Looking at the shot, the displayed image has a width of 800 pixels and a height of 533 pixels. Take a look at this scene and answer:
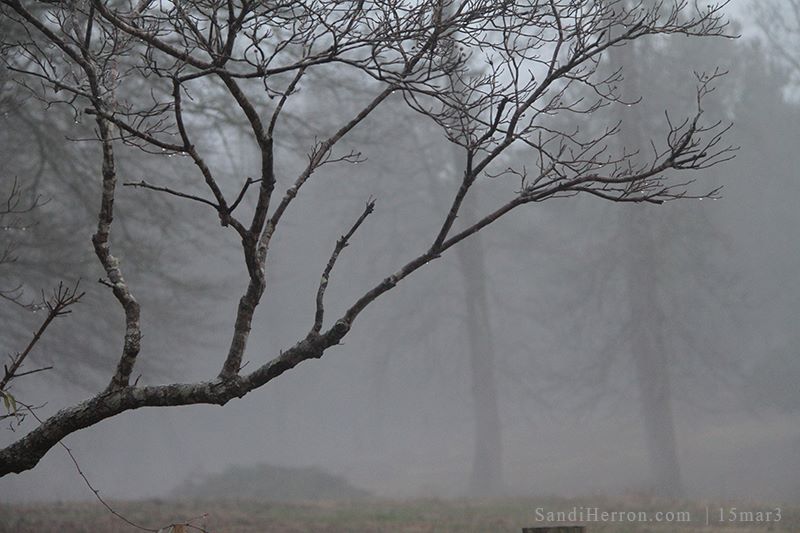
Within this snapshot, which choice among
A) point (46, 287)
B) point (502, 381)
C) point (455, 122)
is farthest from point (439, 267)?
point (455, 122)

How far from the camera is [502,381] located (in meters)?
36.0

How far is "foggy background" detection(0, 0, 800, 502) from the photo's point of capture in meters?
15.4

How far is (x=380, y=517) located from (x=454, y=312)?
70.9 feet

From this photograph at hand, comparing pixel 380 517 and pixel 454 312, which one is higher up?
pixel 454 312

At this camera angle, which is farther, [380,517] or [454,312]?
[454,312]

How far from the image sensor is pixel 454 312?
34.1 meters

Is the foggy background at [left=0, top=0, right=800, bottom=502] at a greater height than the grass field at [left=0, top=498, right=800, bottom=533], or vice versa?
the foggy background at [left=0, top=0, right=800, bottom=502]

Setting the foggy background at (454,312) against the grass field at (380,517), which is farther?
the foggy background at (454,312)

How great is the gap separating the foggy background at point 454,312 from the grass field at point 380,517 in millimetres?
3586

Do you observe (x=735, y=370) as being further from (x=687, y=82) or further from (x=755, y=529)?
(x=755, y=529)

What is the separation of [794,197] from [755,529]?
30820mm

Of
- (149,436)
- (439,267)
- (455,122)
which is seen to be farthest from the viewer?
(149,436)

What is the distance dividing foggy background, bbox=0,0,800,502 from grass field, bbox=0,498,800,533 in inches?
141

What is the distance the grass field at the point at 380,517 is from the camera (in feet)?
A: 34.3
